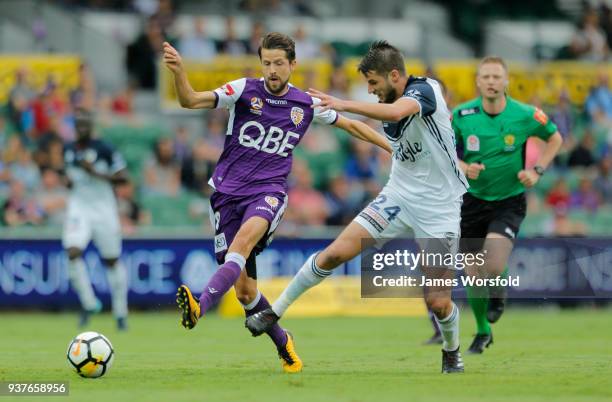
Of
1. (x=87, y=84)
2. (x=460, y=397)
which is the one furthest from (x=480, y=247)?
(x=87, y=84)

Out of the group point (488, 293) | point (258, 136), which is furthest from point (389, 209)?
point (488, 293)

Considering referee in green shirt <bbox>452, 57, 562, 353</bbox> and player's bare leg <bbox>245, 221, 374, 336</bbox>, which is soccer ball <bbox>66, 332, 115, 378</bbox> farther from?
referee in green shirt <bbox>452, 57, 562, 353</bbox>

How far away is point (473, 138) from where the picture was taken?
42.7ft

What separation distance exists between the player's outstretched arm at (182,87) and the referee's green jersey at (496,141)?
12.3ft

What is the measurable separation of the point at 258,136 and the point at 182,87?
3.38ft

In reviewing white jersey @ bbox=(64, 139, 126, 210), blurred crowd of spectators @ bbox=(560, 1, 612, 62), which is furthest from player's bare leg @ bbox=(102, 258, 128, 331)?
blurred crowd of spectators @ bbox=(560, 1, 612, 62)

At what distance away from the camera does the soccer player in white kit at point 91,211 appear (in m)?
16.5

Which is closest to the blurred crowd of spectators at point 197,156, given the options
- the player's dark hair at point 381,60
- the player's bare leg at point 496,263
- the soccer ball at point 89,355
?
the player's bare leg at point 496,263

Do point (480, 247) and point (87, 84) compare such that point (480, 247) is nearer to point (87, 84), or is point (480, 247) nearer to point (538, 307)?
point (538, 307)

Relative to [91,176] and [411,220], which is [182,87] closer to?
[411,220]

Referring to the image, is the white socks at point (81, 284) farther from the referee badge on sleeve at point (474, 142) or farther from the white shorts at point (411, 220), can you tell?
the white shorts at point (411, 220)

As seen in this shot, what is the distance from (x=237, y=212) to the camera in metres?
10.4

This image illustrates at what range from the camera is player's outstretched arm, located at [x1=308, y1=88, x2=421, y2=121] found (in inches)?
353

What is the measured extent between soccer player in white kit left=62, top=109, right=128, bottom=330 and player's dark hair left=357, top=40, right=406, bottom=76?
719cm
